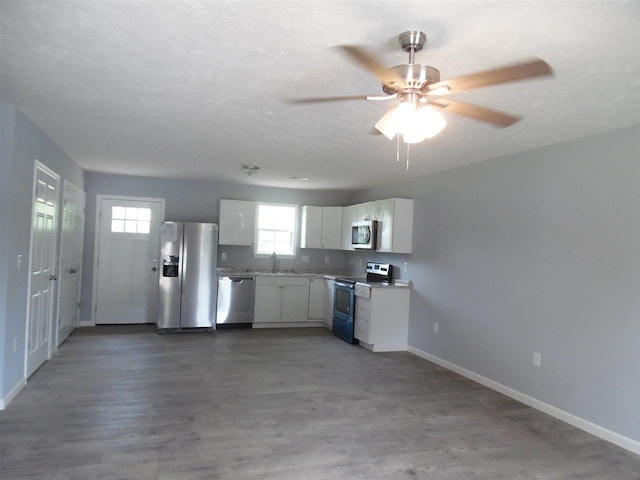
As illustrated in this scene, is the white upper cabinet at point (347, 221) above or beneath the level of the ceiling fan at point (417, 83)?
beneath

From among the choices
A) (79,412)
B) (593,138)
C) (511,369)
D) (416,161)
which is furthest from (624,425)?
(79,412)

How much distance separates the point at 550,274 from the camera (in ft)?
12.5

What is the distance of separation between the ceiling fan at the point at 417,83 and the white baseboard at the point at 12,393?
3.45 m

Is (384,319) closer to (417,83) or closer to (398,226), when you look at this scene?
(398,226)

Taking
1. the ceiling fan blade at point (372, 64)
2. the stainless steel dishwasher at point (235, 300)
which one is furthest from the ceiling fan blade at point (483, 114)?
the stainless steel dishwasher at point (235, 300)

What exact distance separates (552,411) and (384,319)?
2.33 metres

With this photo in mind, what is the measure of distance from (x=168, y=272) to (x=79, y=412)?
3.07 metres

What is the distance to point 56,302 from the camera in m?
4.88

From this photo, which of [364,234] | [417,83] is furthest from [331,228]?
[417,83]

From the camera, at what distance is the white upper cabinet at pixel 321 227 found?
292 inches

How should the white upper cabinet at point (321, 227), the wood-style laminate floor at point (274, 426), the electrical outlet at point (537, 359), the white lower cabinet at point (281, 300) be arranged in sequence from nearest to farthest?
the wood-style laminate floor at point (274, 426), the electrical outlet at point (537, 359), the white lower cabinet at point (281, 300), the white upper cabinet at point (321, 227)

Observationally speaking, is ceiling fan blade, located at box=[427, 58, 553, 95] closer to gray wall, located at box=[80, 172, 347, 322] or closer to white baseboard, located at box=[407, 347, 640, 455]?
white baseboard, located at box=[407, 347, 640, 455]

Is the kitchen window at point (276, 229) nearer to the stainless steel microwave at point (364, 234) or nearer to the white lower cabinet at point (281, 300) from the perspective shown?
the white lower cabinet at point (281, 300)

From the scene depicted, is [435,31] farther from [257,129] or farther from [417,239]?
[417,239]
